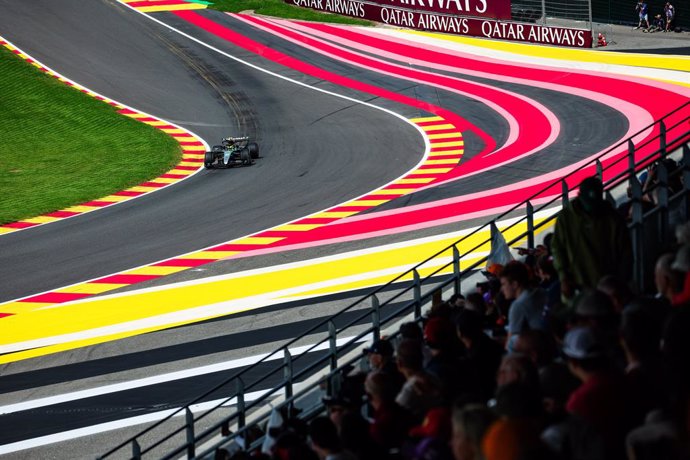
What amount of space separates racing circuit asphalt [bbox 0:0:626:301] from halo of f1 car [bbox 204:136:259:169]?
0.98 feet

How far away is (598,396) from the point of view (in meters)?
6.86

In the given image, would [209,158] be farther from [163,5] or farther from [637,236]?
[637,236]

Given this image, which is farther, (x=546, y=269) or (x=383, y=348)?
(x=546, y=269)

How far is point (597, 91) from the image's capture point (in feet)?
118

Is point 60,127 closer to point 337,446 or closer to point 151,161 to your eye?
point 151,161

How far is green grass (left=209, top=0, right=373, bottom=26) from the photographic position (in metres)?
47.1

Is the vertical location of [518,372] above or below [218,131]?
above

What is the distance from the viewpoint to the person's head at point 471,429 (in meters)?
6.30

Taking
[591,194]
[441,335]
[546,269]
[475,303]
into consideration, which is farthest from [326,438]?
[546,269]

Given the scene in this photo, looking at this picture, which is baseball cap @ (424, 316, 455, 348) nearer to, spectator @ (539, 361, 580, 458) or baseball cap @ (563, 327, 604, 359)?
spectator @ (539, 361, 580, 458)

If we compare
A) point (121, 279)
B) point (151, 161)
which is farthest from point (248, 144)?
point (121, 279)

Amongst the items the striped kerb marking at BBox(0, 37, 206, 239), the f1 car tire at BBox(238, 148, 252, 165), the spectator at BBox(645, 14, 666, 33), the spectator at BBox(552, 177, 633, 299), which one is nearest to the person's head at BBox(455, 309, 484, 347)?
the spectator at BBox(552, 177, 633, 299)

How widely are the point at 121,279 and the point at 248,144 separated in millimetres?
9593

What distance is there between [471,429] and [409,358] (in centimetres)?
247
